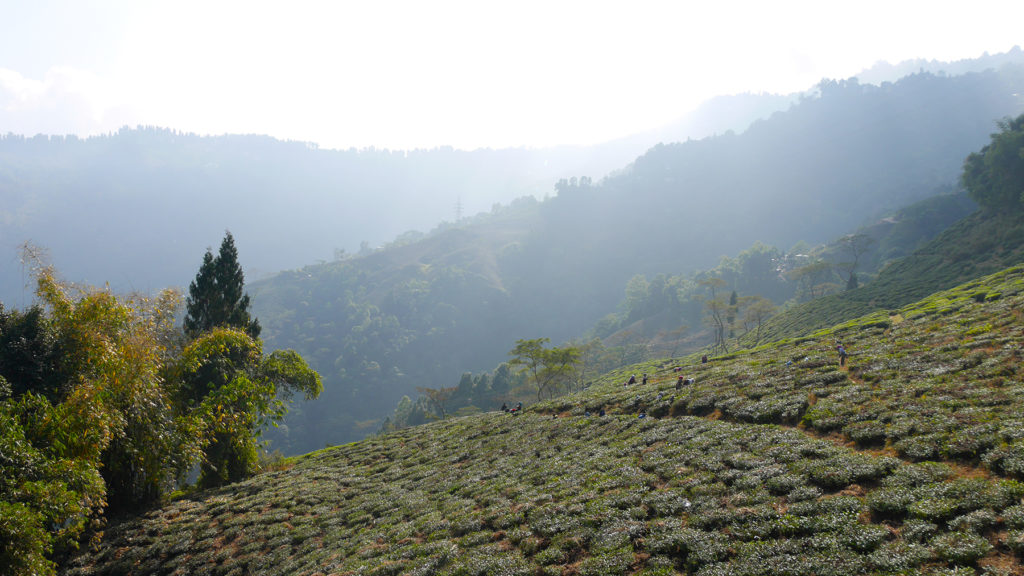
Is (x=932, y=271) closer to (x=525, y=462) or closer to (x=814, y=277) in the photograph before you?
(x=525, y=462)

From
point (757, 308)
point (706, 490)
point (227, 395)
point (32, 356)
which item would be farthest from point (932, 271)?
point (32, 356)

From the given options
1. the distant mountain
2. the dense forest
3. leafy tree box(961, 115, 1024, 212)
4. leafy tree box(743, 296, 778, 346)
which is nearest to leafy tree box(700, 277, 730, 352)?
leafy tree box(743, 296, 778, 346)

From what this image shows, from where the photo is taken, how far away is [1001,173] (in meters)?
74.9

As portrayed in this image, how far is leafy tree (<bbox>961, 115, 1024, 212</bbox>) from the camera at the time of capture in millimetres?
71438

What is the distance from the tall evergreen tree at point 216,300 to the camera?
37500 millimetres

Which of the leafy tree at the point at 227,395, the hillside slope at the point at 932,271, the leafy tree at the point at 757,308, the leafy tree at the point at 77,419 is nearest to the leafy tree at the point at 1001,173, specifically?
the hillside slope at the point at 932,271

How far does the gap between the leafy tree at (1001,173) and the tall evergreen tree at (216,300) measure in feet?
308

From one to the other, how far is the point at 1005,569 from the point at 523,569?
10.2 meters

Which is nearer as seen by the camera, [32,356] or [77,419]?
[77,419]

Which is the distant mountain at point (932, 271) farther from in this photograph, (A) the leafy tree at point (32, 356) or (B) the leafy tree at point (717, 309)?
(A) the leafy tree at point (32, 356)

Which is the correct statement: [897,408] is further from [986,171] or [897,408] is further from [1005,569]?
[986,171]

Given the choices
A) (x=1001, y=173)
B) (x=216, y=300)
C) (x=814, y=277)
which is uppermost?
(x=216, y=300)

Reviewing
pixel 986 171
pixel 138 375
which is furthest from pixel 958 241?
pixel 138 375

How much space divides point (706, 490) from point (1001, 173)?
94578 mm
